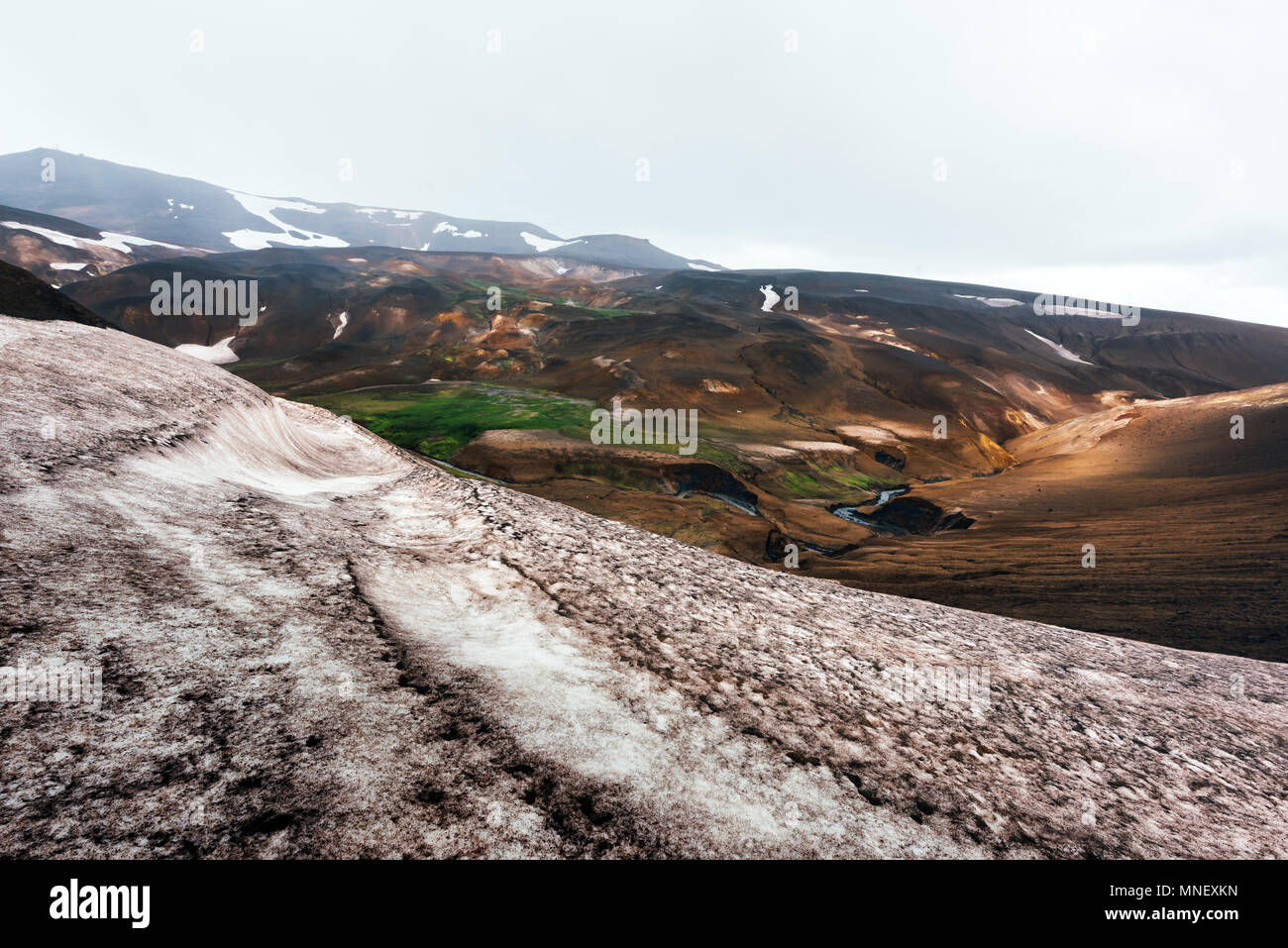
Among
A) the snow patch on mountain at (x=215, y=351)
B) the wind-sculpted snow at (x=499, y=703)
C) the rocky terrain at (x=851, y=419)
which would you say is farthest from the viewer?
the snow patch on mountain at (x=215, y=351)

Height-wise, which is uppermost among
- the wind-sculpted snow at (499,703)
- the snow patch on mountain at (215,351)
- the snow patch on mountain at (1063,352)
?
the snow patch on mountain at (1063,352)

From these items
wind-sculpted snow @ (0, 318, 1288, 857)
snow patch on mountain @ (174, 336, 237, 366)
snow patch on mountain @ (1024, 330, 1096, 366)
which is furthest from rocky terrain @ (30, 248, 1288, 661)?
wind-sculpted snow @ (0, 318, 1288, 857)

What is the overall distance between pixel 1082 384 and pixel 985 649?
94851mm

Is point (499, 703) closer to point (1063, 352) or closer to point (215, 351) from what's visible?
point (215, 351)

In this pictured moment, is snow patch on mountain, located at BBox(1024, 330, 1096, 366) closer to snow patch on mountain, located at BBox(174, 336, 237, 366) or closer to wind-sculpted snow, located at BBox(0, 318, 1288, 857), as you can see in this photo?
wind-sculpted snow, located at BBox(0, 318, 1288, 857)

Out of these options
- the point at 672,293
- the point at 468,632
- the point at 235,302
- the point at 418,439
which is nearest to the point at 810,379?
the point at 418,439

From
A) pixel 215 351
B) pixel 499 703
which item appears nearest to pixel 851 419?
pixel 499 703

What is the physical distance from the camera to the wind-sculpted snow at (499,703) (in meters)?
2.99

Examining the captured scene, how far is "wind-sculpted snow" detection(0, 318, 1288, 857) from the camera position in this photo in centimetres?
299

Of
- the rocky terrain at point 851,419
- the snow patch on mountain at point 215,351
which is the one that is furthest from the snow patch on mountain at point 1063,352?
the snow patch on mountain at point 215,351

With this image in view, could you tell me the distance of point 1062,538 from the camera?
23188 millimetres

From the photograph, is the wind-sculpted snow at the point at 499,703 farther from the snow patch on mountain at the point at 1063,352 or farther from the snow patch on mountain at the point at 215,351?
the snow patch on mountain at the point at 1063,352

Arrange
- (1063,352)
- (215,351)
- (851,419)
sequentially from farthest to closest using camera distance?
(1063,352)
(215,351)
(851,419)

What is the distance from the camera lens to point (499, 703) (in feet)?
13.5
